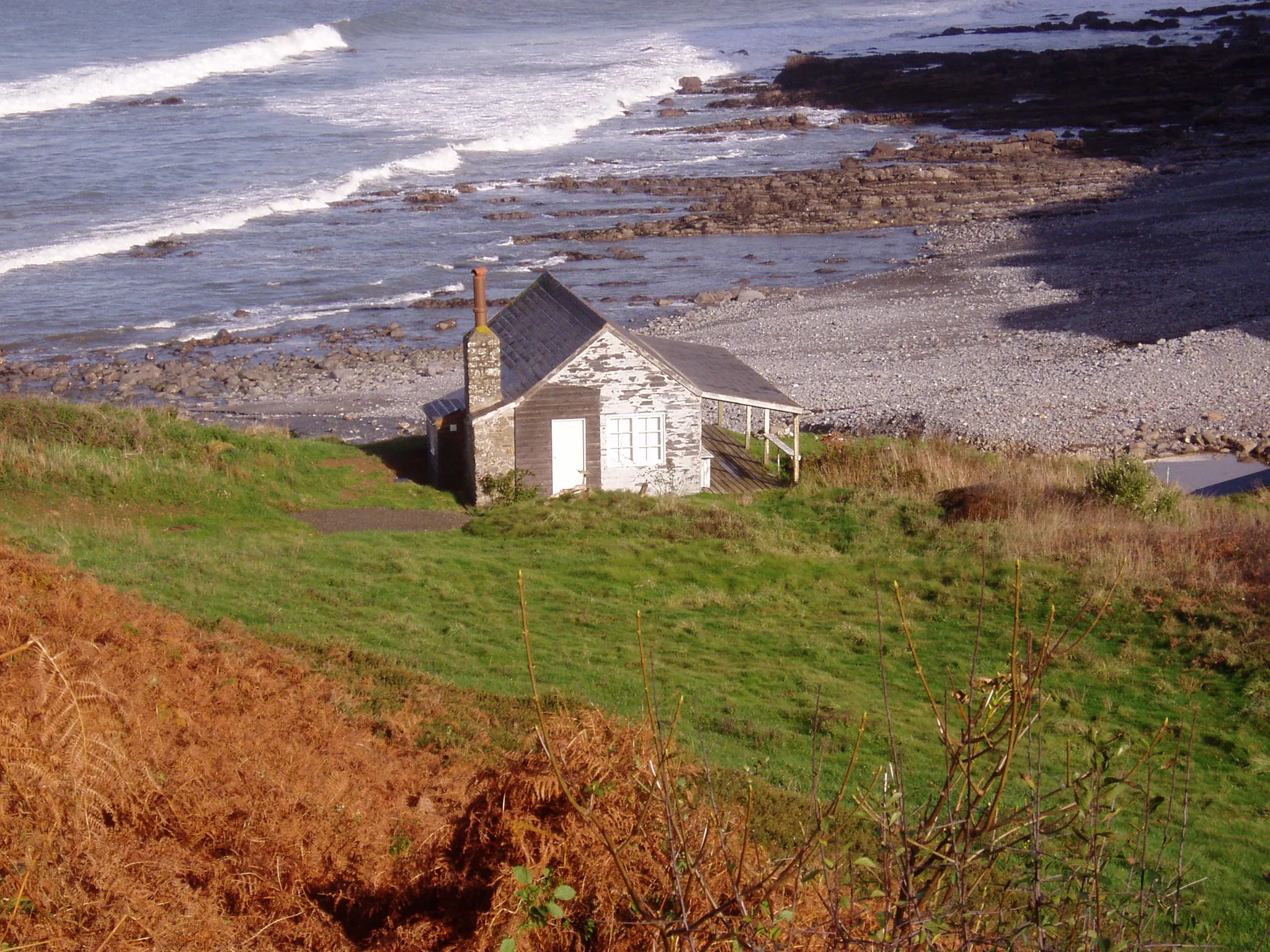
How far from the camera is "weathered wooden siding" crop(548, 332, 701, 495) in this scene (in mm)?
22047

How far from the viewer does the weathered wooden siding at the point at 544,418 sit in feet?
71.9

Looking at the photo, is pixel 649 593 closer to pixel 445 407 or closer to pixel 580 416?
pixel 580 416

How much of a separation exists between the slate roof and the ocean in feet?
39.6

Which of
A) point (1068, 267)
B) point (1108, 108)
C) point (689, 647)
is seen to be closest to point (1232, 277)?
point (1068, 267)

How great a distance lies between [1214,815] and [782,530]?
9770 millimetres

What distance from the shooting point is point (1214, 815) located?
10805 mm

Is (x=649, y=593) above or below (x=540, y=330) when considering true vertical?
below

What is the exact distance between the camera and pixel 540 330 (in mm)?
24109

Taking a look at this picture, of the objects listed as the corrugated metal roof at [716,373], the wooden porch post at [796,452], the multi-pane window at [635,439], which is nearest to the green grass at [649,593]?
the wooden porch post at [796,452]

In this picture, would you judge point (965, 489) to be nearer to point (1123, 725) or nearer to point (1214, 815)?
point (1123, 725)

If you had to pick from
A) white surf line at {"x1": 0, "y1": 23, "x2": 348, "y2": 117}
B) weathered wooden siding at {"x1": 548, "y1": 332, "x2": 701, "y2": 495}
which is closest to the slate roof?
weathered wooden siding at {"x1": 548, "y1": 332, "x2": 701, "y2": 495}

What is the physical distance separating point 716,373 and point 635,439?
3.01 meters

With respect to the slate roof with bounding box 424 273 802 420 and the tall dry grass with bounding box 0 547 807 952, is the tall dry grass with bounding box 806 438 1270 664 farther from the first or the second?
the tall dry grass with bounding box 0 547 807 952

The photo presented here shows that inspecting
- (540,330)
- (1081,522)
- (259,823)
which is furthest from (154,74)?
(259,823)
